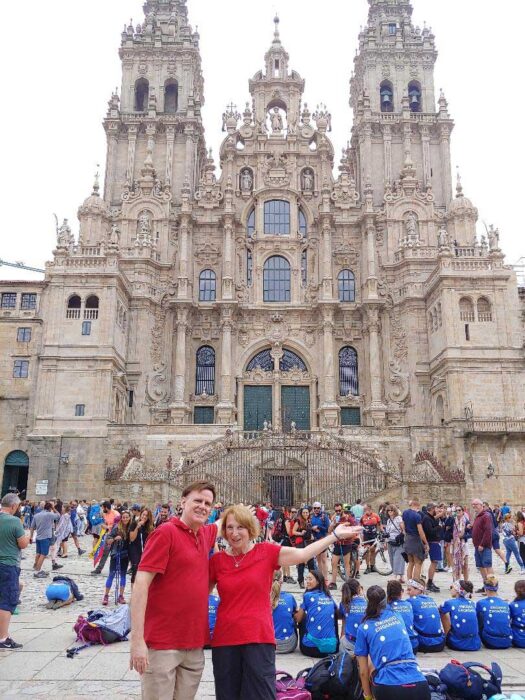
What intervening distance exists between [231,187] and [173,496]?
23720mm

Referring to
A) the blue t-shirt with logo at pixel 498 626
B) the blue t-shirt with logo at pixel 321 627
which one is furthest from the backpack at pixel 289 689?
the blue t-shirt with logo at pixel 498 626

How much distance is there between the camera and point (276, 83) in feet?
157

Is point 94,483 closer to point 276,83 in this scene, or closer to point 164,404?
point 164,404

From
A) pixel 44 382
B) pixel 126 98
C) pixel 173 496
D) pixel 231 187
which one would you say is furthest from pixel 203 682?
pixel 126 98

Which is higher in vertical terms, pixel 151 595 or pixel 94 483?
pixel 94 483

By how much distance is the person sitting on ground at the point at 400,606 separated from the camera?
7.03 metres

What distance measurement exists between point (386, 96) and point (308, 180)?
31.2ft

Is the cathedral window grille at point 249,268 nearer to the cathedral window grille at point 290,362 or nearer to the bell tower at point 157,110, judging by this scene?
the cathedral window grille at point 290,362

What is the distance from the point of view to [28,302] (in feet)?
127

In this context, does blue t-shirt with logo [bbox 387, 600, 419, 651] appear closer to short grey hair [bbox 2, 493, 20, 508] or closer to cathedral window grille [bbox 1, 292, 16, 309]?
short grey hair [bbox 2, 493, 20, 508]

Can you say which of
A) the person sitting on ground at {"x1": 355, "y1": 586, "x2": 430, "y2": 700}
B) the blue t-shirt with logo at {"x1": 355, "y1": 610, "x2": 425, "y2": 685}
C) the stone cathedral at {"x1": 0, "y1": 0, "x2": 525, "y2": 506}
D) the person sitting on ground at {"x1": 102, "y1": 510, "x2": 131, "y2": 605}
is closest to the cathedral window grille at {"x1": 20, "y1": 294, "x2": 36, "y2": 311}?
the stone cathedral at {"x1": 0, "y1": 0, "x2": 525, "y2": 506}

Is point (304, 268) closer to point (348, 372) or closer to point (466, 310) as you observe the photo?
point (348, 372)

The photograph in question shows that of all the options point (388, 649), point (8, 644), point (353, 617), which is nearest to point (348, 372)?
point (353, 617)

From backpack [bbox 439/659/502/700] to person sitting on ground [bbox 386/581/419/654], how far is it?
70 centimetres
